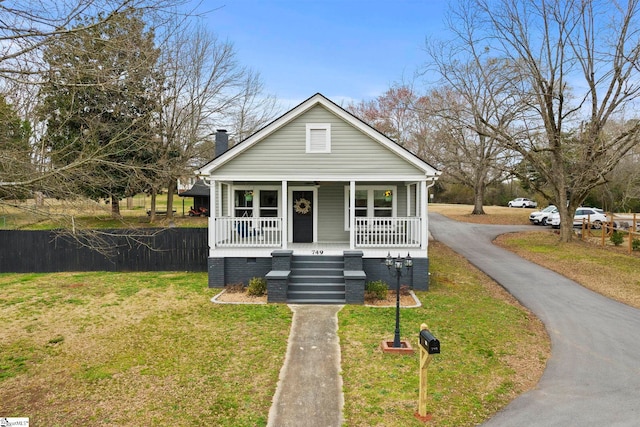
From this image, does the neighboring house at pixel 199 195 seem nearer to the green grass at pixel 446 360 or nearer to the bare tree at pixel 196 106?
the bare tree at pixel 196 106

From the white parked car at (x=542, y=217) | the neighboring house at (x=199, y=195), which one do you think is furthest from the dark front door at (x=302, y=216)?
the white parked car at (x=542, y=217)

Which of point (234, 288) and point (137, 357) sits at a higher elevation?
point (234, 288)

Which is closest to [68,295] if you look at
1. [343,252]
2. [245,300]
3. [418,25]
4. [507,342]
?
[245,300]

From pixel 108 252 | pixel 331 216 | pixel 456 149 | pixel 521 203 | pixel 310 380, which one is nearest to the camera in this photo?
pixel 310 380

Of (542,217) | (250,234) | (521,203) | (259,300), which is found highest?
(521,203)

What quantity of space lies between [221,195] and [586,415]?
1158 cm

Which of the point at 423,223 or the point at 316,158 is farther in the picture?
the point at 316,158

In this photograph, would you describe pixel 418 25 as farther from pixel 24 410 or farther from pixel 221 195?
pixel 24 410

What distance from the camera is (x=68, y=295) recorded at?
10797 millimetres

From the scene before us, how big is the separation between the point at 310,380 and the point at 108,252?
36.5ft

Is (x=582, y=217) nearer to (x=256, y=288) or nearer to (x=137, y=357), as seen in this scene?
(x=256, y=288)

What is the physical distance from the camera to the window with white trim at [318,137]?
1205 cm

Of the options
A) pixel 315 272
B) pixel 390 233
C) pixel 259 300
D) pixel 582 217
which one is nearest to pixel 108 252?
pixel 259 300

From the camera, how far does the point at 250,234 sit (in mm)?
12859
